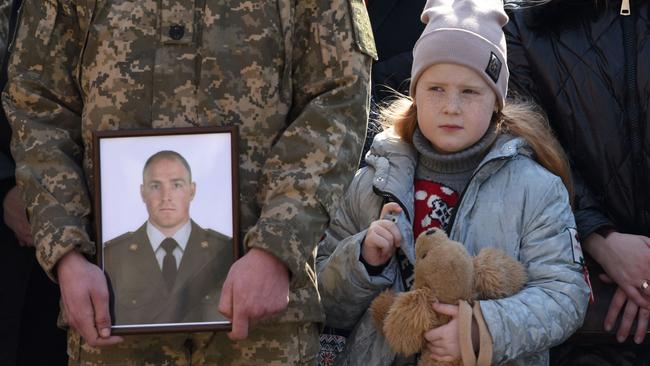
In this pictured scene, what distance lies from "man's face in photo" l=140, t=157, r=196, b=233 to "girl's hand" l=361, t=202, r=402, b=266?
0.77 m

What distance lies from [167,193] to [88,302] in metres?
0.30

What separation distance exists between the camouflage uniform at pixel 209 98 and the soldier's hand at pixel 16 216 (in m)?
0.96

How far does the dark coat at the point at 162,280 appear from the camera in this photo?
7.97 feet

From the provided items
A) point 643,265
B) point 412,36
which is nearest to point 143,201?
point 643,265

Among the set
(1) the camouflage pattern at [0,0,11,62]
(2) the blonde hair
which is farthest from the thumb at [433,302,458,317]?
(1) the camouflage pattern at [0,0,11,62]

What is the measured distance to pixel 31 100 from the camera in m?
2.61

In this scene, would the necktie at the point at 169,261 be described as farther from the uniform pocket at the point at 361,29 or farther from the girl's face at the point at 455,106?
the girl's face at the point at 455,106

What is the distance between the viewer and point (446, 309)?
2.88m

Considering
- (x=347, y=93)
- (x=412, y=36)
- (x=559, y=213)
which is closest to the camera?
(x=347, y=93)

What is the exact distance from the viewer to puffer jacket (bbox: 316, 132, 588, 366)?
296 cm

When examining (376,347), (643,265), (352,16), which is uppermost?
(352,16)

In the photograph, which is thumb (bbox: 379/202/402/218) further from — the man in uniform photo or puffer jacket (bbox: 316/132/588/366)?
the man in uniform photo

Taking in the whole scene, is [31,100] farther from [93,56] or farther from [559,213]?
[559,213]

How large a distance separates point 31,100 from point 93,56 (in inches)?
7.2
